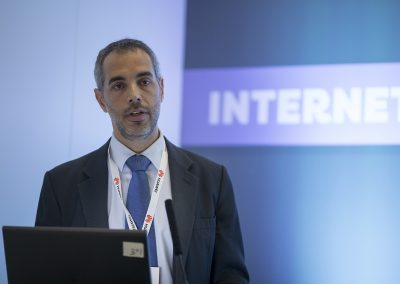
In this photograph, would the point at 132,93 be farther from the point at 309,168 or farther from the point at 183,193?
the point at 309,168

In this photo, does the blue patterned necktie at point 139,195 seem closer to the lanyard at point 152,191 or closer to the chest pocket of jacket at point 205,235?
the lanyard at point 152,191

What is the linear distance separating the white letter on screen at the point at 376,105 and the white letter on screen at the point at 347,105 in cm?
4

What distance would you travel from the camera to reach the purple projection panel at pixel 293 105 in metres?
2.79

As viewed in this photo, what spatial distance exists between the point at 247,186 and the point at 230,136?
291mm

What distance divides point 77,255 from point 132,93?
84cm

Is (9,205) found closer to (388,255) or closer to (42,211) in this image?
(42,211)

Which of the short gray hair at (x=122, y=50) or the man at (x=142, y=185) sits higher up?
the short gray hair at (x=122, y=50)

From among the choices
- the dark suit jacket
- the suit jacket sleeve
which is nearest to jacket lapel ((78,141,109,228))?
the dark suit jacket

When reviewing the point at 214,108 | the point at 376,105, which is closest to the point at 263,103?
the point at 214,108

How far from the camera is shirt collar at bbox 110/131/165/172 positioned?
6.65ft

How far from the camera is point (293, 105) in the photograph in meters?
2.93

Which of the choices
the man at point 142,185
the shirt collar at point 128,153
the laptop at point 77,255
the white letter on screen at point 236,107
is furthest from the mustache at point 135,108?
the white letter on screen at point 236,107

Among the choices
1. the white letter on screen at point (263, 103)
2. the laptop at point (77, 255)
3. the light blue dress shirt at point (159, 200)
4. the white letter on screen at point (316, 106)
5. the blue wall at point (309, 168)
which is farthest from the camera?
the white letter on screen at point (263, 103)

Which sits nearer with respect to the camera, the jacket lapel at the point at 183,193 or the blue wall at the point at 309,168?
the jacket lapel at the point at 183,193
